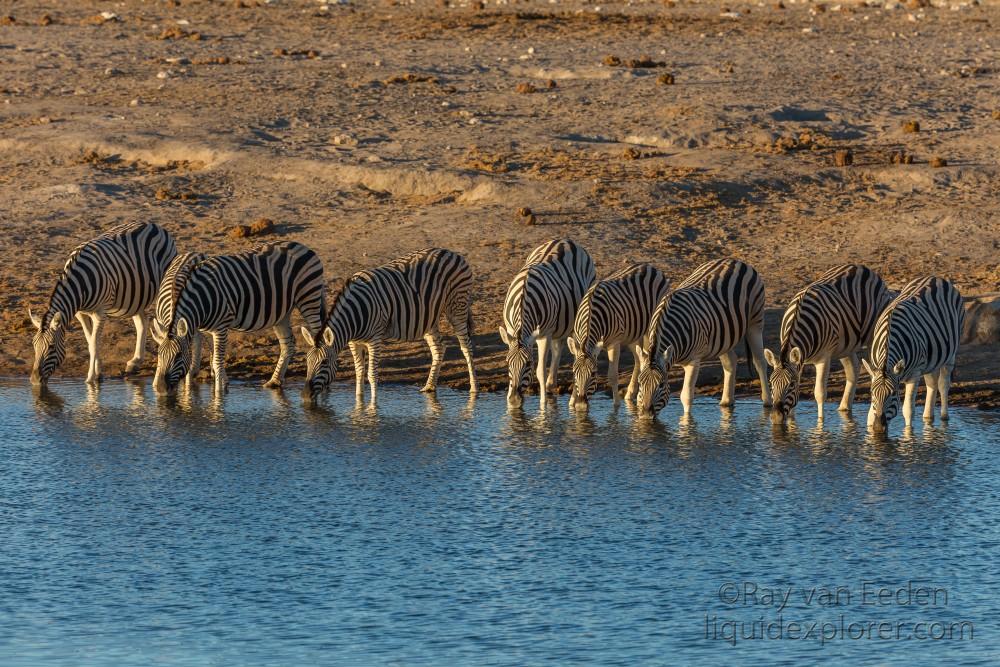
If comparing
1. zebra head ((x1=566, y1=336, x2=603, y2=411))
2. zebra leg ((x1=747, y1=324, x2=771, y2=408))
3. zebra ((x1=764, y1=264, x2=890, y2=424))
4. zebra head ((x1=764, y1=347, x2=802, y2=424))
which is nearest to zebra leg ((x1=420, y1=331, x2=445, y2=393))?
zebra head ((x1=566, y1=336, x2=603, y2=411))

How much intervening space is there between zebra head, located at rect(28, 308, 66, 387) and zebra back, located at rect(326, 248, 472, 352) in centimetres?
370

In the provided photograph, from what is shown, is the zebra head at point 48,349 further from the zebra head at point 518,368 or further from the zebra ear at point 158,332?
the zebra head at point 518,368

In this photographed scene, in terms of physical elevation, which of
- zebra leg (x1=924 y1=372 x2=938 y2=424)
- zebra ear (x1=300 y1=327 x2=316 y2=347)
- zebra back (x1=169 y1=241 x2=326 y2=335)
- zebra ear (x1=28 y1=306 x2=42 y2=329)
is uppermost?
zebra back (x1=169 y1=241 x2=326 y2=335)

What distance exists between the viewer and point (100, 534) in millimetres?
14984

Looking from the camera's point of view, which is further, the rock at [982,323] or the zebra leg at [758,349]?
the rock at [982,323]

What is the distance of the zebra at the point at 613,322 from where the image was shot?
20578mm

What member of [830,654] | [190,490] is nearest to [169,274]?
[190,490]

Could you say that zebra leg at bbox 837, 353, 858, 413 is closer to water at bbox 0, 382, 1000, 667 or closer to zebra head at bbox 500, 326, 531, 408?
water at bbox 0, 382, 1000, 667

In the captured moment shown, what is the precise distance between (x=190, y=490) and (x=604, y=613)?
17.4 ft

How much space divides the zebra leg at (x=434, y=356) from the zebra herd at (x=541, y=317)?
0.8 inches

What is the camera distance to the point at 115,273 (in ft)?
75.0

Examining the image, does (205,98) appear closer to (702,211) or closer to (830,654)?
(702,211)

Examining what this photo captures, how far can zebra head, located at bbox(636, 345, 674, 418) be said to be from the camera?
65.3 ft

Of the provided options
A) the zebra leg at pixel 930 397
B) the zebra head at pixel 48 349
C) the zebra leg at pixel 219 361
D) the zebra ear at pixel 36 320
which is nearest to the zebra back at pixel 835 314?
the zebra leg at pixel 930 397
